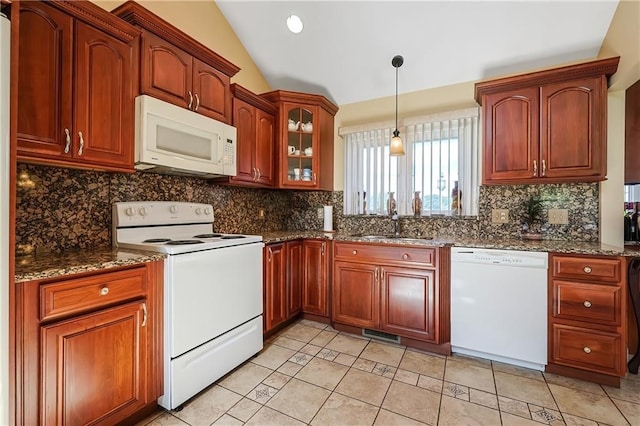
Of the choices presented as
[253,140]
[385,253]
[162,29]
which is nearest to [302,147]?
[253,140]

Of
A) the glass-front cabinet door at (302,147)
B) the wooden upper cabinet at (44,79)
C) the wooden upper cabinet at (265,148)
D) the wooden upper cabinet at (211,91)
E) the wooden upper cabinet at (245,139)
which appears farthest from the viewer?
the glass-front cabinet door at (302,147)

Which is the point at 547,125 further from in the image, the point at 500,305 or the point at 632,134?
the point at 500,305

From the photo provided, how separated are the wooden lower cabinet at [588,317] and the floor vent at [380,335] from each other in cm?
106

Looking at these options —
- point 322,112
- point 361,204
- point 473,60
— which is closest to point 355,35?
point 322,112

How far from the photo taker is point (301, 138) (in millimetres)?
3146

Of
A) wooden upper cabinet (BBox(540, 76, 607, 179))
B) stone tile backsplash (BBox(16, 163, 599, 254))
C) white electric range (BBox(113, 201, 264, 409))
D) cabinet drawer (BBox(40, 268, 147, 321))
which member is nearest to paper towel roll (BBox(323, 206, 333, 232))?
stone tile backsplash (BBox(16, 163, 599, 254))

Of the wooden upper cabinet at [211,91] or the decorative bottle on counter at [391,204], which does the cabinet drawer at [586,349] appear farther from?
the wooden upper cabinet at [211,91]

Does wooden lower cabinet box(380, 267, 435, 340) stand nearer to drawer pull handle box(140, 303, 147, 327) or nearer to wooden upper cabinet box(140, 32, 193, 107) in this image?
drawer pull handle box(140, 303, 147, 327)

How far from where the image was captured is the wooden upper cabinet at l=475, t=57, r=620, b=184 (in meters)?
2.12

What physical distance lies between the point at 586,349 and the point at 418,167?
1.88 metres

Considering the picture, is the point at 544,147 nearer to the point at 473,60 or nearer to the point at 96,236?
the point at 473,60

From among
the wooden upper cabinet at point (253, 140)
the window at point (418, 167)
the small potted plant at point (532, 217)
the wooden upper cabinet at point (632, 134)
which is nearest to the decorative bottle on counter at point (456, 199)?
the window at point (418, 167)

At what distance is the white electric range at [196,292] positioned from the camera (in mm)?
1636

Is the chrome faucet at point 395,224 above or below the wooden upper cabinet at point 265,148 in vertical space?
below
